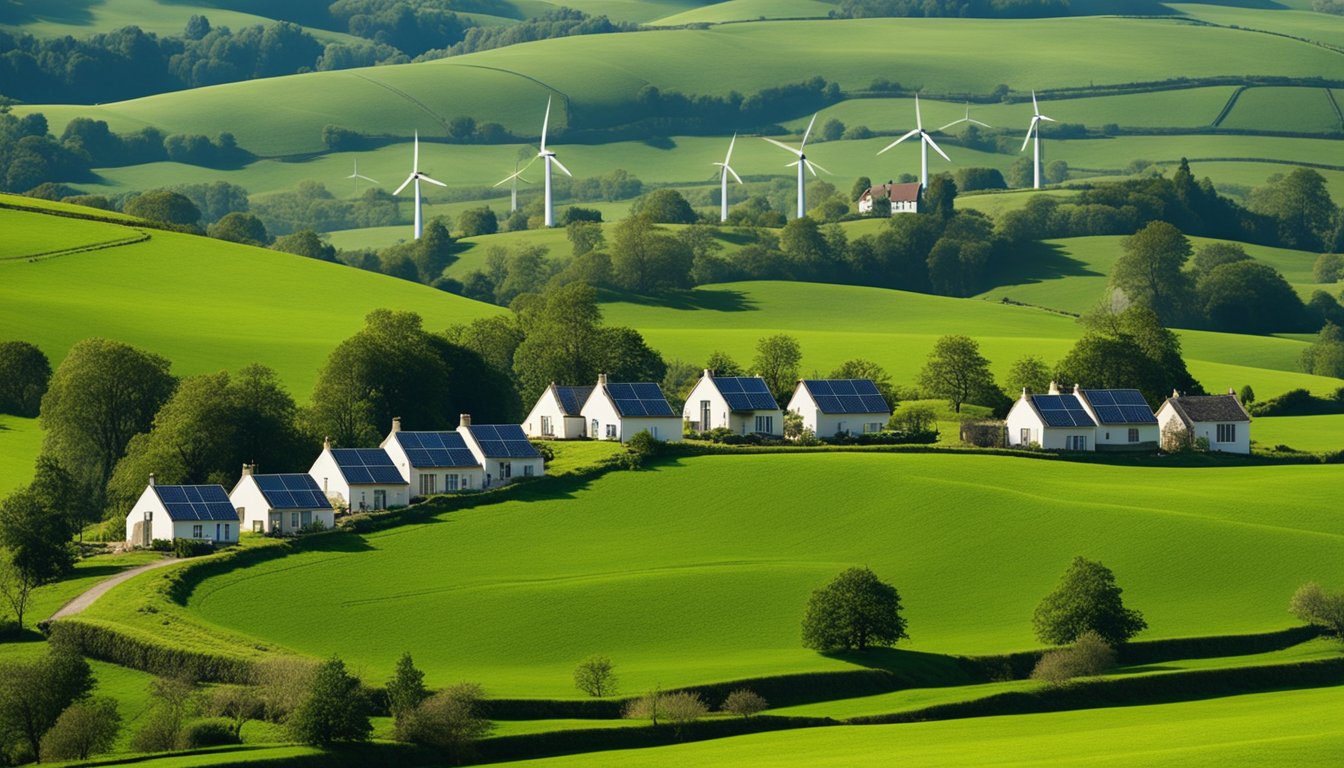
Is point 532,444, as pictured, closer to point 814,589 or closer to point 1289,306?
point 814,589

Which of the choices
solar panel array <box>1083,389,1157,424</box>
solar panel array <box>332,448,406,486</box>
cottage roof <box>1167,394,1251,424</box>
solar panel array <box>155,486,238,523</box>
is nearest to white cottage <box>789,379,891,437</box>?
solar panel array <box>1083,389,1157,424</box>

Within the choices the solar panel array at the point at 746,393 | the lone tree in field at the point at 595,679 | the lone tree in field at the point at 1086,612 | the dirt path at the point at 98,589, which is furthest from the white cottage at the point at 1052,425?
the dirt path at the point at 98,589

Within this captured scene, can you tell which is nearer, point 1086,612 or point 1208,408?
point 1086,612

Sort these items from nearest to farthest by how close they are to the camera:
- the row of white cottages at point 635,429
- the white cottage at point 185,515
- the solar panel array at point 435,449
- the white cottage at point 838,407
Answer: the white cottage at point 185,515, the row of white cottages at point 635,429, the solar panel array at point 435,449, the white cottage at point 838,407

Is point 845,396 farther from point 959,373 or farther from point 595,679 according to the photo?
point 595,679

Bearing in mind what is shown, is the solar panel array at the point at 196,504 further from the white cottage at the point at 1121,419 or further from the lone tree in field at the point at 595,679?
the white cottage at the point at 1121,419

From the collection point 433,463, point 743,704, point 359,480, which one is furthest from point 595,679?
point 433,463

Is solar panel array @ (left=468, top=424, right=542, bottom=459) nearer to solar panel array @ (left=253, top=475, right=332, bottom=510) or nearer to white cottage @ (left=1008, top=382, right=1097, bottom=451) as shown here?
solar panel array @ (left=253, top=475, right=332, bottom=510)
